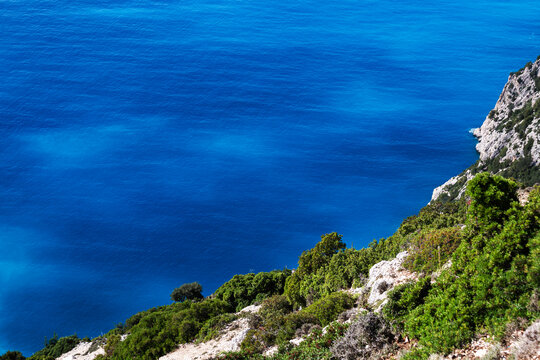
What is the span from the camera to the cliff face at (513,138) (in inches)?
2894

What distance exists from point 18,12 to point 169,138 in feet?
328

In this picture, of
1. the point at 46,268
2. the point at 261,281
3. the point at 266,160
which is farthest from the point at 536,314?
the point at 266,160

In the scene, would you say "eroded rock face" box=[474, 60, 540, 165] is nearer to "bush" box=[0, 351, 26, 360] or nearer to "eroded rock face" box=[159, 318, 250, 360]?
"eroded rock face" box=[159, 318, 250, 360]

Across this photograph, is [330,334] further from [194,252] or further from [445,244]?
[194,252]

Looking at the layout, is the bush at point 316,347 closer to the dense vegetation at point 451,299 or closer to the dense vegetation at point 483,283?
the dense vegetation at point 451,299

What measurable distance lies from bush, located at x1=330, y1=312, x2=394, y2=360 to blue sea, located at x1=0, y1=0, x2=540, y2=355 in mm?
59922

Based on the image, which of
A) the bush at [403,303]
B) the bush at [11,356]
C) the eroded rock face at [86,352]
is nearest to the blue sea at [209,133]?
the bush at [11,356]

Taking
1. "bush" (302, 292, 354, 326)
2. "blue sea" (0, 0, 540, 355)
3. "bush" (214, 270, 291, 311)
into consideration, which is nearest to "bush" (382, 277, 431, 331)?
"bush" (302, 292, 354, 326)

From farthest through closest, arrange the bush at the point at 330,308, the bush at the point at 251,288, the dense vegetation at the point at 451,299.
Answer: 1. the bush at the point at 251,288
2. the bush at the point at 330,308
3. the dense vegetation at the point at 451,299

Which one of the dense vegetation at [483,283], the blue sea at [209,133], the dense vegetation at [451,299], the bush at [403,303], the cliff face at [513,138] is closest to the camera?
the dense vegetation at [483,283]

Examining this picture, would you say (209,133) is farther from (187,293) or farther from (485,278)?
(485,278)

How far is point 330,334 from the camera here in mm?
19969

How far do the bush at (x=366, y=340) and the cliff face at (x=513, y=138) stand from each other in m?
52.7

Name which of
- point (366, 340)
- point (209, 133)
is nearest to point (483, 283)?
point (366, 340)
